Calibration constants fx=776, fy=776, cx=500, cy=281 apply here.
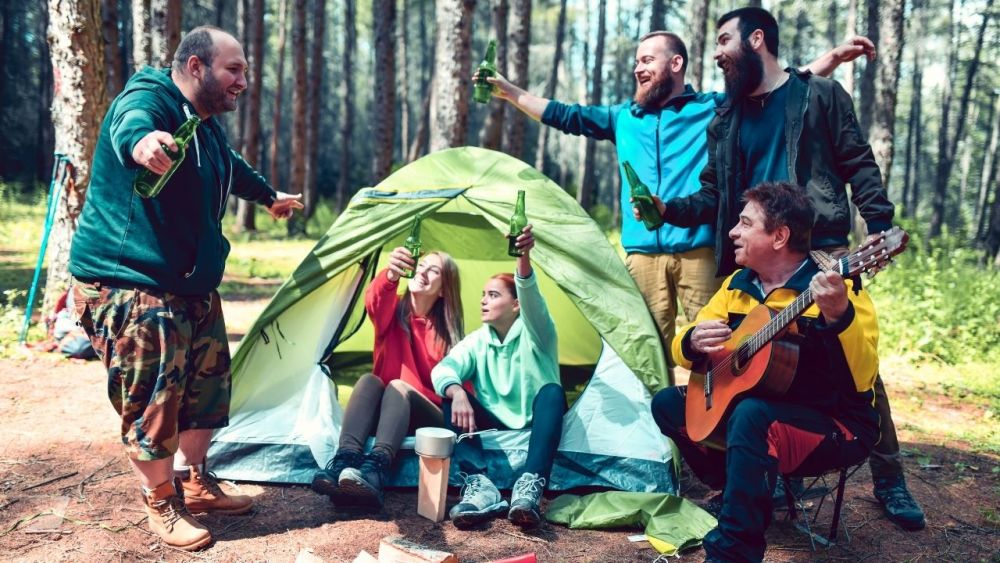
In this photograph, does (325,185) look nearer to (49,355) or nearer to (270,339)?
(49,355)

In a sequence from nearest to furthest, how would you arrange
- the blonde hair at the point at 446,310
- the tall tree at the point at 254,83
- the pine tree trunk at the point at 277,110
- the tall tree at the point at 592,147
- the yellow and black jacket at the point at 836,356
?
the yellow and black jacket at the point at 836,356 → the blonde hair at the point at 446,310 → the tall tree at the point at 254,83 → the pine tree trunk at the point at 277,110 → the tall tree at the point at 592,147

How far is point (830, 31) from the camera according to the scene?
28.3 metres

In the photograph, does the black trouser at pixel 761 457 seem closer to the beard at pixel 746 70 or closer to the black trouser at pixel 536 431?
the black trouser at pixel 536 431

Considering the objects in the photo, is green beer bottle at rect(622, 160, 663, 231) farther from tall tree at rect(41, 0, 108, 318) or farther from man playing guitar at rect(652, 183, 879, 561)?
tall tree at rect(41, 0, 108, 318)

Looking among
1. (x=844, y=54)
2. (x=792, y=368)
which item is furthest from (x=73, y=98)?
(x=792, y=368)

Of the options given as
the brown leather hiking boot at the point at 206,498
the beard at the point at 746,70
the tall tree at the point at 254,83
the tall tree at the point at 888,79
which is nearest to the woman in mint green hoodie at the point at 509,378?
the brown leather hiking boot at the point at 206,498

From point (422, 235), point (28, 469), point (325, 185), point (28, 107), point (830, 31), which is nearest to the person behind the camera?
point (28, 469)

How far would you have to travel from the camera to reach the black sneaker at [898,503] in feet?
10.4

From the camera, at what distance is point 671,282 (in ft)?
12.3

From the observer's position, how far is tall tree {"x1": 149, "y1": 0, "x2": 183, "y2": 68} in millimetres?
7668

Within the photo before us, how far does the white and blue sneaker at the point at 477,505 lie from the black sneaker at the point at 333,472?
1.56 feet

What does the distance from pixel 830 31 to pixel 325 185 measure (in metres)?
19.0

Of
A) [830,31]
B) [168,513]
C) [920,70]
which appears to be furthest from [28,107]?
[920,70]

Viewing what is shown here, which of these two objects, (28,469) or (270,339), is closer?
(28,469)
